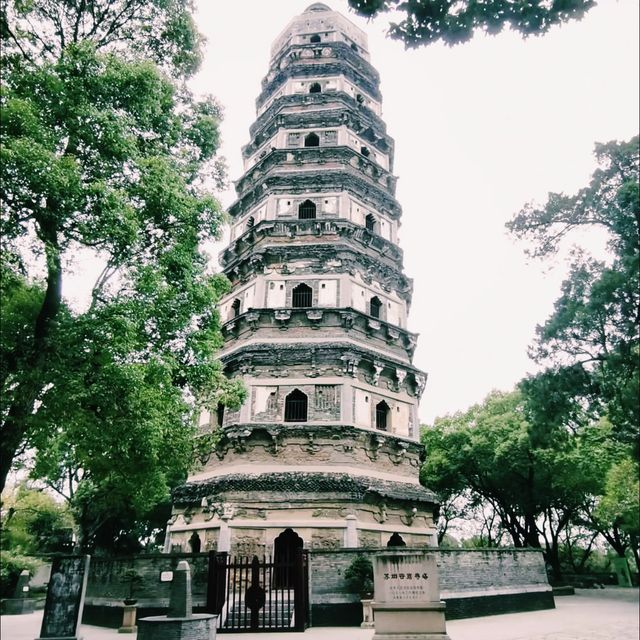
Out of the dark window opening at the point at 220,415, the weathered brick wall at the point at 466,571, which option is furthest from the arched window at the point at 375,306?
the weathered brick wall at the point at 466,571

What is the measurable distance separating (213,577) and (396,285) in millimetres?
11973

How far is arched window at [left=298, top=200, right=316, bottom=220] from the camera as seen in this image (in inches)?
776

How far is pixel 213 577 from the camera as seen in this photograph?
11.3 meters

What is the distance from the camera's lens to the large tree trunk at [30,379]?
7.89 m

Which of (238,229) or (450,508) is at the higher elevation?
(238,229)

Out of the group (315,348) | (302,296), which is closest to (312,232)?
(302,296)

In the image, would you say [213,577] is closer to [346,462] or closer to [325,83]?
[346,462]

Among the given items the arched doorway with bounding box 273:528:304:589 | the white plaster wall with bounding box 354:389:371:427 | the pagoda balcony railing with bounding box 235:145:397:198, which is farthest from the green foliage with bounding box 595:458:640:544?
the pagoda balcony railing with bounding box 235:145:397:198

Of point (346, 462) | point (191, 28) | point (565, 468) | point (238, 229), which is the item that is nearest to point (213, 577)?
point (346, 462)

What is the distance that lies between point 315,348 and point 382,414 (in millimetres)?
3119

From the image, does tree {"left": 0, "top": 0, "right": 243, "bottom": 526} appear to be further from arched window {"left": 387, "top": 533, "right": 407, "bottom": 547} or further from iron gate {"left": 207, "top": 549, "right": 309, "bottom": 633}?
arched window {"left": 387, "top": 533, "right": 407, "bottom": 547}

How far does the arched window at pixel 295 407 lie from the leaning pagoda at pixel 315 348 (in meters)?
0.03

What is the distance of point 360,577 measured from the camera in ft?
39.1

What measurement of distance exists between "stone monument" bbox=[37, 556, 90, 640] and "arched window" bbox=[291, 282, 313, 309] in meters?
10.3
